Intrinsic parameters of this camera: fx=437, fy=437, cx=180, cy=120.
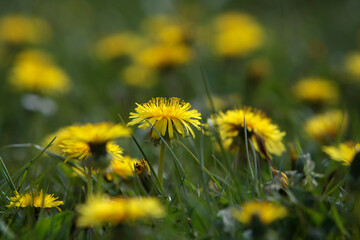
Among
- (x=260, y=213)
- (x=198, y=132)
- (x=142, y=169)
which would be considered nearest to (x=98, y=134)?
(x=142, y=169)

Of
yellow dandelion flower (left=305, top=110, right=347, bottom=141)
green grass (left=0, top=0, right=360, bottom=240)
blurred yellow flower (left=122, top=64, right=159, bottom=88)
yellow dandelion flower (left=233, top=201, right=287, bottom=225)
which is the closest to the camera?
yellow dandelion flower (left=233, top=201, right=287, bottom=225)

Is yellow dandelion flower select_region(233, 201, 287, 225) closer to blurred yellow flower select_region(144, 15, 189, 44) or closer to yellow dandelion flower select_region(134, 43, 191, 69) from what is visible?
yellow dandelion flower select_region(134, 43, 191, 69)

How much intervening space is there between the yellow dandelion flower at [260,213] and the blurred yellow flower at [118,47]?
2969 mm

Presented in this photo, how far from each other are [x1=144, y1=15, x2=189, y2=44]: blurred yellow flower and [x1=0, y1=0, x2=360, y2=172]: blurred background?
0.01 meters

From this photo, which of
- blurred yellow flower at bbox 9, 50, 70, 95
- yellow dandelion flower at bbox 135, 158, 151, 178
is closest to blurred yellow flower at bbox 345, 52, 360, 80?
blurred yellow flower at bbox 9, 50, 70, 95

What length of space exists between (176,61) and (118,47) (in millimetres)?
981

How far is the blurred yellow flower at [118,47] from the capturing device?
3.90 meters

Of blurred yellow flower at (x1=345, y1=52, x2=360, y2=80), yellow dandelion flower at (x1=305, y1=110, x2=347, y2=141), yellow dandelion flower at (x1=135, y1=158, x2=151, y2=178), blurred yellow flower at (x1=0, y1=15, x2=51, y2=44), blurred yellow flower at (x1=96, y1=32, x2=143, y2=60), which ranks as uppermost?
blurred yellow flower at (x1=0, y1=15, x2=51, y2=44)

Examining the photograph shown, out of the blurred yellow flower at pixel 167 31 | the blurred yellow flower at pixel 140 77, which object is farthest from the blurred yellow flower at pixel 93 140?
the blurred yellow flower at pixel 167 31

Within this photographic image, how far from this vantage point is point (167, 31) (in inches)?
152

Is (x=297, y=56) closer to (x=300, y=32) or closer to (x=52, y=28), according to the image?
(x=300, y=32)

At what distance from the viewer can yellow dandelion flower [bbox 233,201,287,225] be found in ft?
3.28

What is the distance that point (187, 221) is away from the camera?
1.27 m

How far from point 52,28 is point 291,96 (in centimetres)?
315
